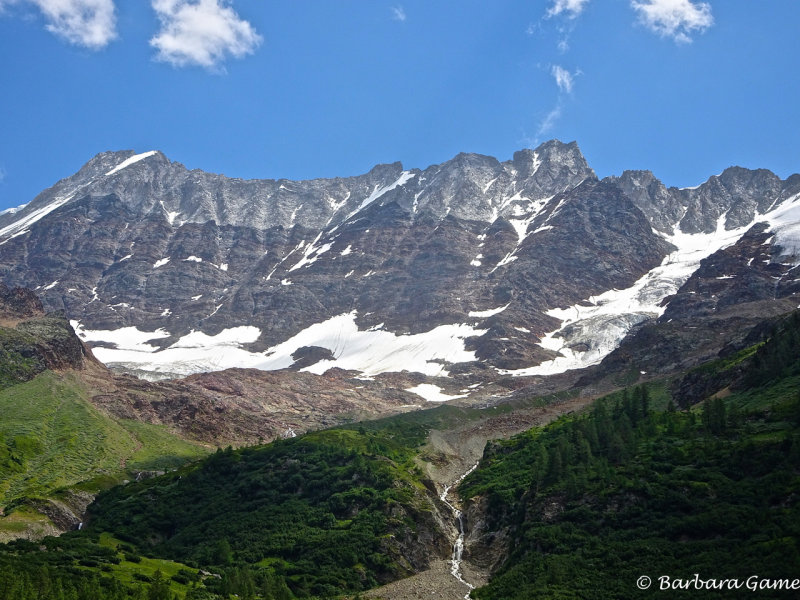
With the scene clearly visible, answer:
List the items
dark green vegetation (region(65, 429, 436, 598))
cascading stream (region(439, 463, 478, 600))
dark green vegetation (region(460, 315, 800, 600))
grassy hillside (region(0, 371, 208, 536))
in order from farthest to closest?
grassy hillside (region(0, 371, 208, 536)) → cascading stream (region(439, 463, 478, 600)) → dark green vegetation (region(65, 429, 436, 598)) → dark green vegetation (region(460, 315, 800, 600))

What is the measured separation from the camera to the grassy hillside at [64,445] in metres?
110

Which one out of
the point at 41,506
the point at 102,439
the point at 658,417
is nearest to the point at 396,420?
the point at 102,439

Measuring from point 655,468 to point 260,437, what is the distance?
113867 millimetres

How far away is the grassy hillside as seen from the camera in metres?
110

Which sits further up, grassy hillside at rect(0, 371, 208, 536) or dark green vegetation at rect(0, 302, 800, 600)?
grassy hillside at rect(0, 371, 208, 536)

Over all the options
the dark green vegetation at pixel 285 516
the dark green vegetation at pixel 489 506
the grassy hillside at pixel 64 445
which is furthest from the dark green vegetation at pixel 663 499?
the grassy hillside at pixel 64 445

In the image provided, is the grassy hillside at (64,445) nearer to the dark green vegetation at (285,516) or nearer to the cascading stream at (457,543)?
the dark green vegetation at (285,516)

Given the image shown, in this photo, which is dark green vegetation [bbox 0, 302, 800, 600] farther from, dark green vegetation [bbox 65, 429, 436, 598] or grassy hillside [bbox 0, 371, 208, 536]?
grassy hillside [bbox 0, 371, 208, 536]

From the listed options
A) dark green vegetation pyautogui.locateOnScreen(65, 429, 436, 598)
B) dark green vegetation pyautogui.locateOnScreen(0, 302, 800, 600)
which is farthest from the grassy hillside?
dark green vegetation pyautogui.locateOnScreen(65, 429, 436, 598)

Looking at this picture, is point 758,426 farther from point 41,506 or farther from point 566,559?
point 41,506

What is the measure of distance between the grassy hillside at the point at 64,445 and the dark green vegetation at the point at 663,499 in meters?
62.1

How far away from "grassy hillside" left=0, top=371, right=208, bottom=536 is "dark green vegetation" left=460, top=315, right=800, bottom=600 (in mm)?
62061

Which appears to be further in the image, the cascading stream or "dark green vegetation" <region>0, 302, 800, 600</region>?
the cascading stream

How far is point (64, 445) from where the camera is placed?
5034 inches
